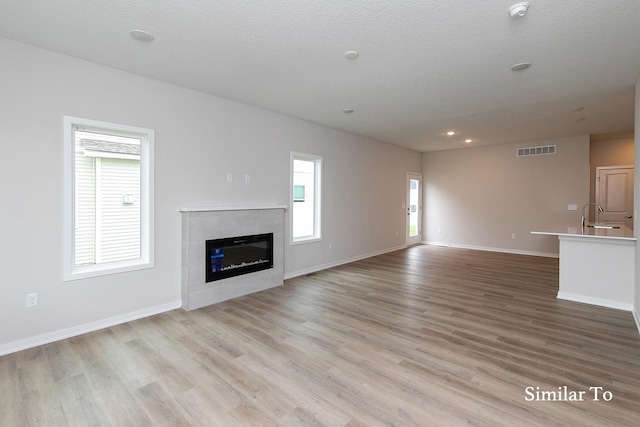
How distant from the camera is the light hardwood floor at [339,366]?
6.34ft

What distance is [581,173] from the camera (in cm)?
667

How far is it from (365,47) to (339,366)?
2.82 m

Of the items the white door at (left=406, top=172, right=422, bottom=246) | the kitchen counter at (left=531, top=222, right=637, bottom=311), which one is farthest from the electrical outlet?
the white door at (left=406, top=172, right=422, bottom=246)

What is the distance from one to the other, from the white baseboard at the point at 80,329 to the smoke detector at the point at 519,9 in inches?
174

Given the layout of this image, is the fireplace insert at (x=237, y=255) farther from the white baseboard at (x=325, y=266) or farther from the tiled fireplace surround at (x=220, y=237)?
the white baseboard at (x=325, y=266)

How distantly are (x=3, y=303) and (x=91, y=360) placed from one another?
995 mm

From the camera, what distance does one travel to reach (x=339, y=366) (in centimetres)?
247

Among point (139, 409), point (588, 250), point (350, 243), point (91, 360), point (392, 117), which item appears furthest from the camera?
point (350, 243)

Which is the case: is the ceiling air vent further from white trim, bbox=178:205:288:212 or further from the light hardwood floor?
white trim, bbox=178:205:288:212

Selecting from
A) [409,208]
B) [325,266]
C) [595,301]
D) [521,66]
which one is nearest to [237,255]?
[325,266]

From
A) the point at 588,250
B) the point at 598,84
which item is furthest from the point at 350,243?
the point at 598,84

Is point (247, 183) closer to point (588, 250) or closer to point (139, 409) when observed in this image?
point (139, 409)

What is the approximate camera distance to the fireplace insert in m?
3.97

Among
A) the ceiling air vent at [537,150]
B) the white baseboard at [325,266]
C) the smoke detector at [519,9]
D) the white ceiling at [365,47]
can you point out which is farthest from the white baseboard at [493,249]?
the smoke detector at [519,9]
